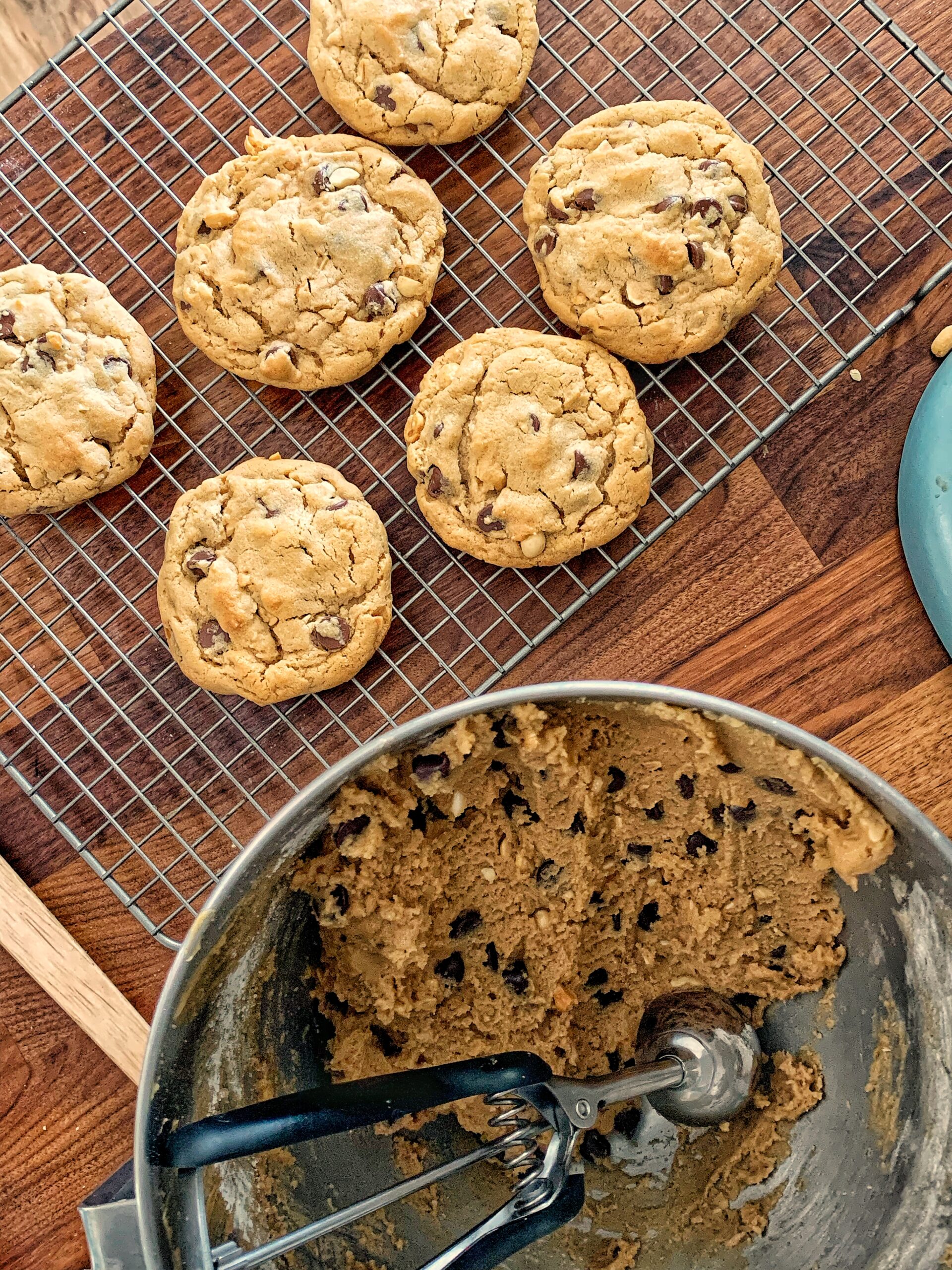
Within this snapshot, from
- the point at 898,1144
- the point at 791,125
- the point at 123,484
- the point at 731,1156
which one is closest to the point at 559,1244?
the point at 731,1156

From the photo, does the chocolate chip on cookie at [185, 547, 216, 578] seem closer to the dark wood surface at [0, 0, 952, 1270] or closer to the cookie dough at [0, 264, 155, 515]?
the cookie dough at [0, 264, 155, 515]

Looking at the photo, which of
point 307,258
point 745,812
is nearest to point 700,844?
point 745,812

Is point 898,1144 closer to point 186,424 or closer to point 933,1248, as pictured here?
point 933,1248

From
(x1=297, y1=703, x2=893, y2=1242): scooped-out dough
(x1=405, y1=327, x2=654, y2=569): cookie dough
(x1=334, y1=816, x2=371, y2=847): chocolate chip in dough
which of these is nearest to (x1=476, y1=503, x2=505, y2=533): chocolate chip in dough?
(x1=405, y1=327, x2=654, y2=569): cookie dough

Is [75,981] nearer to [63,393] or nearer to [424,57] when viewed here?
[63,393]

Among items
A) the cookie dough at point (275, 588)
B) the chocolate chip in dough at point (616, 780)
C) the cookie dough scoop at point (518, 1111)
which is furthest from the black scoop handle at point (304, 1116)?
the cookie dough at point (275, 588)

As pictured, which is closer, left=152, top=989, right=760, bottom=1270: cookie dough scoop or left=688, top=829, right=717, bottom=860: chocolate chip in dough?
left=152, top=989, right=760, bottom=1270: cookie dough scoop

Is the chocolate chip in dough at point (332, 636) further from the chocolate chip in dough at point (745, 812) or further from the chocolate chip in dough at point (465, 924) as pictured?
the chocolate chip in dough at point (745, 812)
